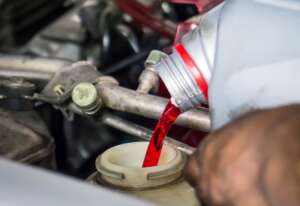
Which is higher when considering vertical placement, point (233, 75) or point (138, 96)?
point (233, 75)

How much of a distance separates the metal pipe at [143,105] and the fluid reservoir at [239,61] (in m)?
0.11

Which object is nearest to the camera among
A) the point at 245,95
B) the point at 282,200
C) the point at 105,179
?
the point at 282,200

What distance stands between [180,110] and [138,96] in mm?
138

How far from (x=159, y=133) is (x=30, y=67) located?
0.98 ft

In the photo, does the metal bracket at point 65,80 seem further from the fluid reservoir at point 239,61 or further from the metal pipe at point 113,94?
the fluid reservoir at point 239,61

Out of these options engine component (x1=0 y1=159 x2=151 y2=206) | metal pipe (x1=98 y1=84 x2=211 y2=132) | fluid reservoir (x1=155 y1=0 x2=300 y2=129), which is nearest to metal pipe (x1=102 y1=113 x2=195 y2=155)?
metal pipe (x1=98 y1=84 x2=211 y2=132)

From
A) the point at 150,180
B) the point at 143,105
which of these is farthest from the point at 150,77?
the point at 150,180

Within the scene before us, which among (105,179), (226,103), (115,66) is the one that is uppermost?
(226,103)

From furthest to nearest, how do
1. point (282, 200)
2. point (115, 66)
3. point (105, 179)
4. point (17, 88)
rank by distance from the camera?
point (115, 66)
point (17, 88)
point (105, 179)
point (282, 200)

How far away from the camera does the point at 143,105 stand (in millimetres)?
967

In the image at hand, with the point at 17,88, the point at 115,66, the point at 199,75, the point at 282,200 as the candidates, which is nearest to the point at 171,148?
the point at 199,75

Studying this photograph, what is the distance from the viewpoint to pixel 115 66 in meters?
1.46

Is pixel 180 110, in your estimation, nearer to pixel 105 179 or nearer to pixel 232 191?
pixel 105 179

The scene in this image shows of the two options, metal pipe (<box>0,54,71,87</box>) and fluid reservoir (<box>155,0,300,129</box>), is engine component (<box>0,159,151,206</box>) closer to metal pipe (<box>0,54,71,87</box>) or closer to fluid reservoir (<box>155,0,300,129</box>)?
fluid reservoir (<box>155,0,300,129</box>)
